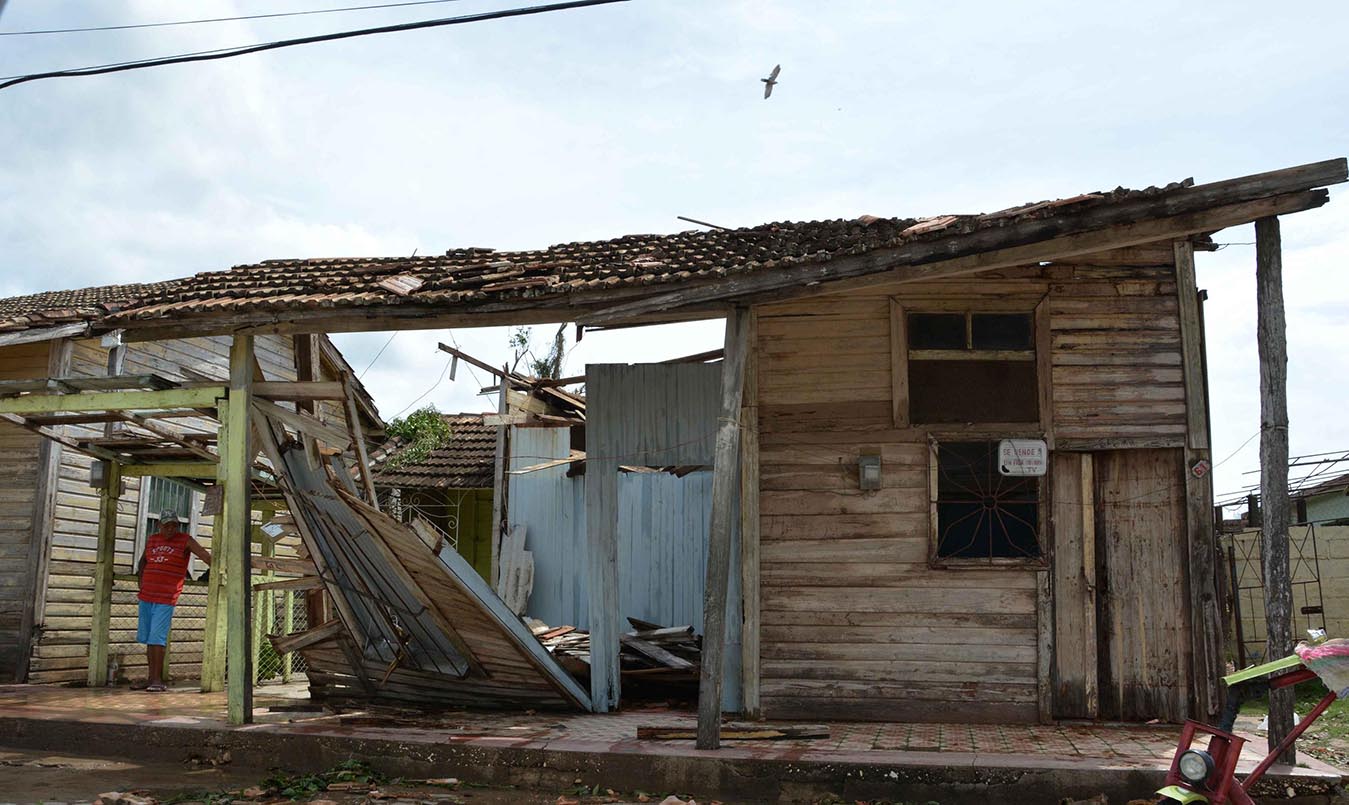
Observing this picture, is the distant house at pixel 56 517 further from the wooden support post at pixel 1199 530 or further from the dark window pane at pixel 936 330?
the wooden support post at pixel 1199 530

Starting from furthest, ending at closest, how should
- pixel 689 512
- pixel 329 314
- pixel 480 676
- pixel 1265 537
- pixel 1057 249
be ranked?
pixel 689 512, pixel 480 676, pixel 329 314, pixel 1057 249, pixel 1265 537

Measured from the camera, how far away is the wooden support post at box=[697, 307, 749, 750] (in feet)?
24.7

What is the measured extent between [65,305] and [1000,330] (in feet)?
34.1

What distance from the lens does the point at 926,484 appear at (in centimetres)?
890

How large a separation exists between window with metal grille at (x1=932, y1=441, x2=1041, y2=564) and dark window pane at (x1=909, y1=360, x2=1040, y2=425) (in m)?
0.23

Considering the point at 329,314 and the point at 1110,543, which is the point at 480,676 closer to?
the point at 329,314

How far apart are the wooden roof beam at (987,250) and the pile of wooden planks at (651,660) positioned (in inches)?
→ 133

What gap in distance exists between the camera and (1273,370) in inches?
285

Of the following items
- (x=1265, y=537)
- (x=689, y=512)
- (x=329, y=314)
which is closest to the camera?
(x=1265, y=537)

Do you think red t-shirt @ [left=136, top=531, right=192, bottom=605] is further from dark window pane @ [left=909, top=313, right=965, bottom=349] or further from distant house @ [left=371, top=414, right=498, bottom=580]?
dark window pane @ [left=909, top=313, right=965, bottom=349]

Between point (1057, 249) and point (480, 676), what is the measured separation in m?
5.38

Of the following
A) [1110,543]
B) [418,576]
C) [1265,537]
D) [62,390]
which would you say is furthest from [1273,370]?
[62,390]

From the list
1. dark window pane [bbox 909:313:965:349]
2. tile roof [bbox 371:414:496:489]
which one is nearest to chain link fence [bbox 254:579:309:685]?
tile roof [bbox 371:414:496:489]

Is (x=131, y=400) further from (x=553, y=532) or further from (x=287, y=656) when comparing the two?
(x=553, y=532)
